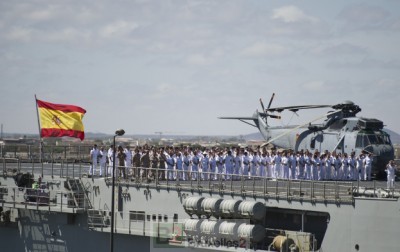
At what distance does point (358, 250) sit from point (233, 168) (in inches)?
410

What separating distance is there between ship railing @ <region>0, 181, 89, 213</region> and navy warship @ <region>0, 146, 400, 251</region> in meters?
0.04

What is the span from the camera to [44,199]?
3191cm

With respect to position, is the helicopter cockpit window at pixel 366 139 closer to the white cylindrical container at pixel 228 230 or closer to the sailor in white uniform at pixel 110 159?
the white cylindrical container at pixel 228 230

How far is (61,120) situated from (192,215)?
8203mm

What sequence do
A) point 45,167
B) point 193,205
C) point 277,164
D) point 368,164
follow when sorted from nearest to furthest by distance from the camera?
point 193,205, point 368,164, point 277,164, point 45,167

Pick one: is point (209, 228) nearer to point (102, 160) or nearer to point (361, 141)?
point (102, 160)

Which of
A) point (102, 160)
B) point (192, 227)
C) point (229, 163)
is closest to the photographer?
point (192, 227)

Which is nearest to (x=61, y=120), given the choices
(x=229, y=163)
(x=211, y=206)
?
(x=229, y=163)

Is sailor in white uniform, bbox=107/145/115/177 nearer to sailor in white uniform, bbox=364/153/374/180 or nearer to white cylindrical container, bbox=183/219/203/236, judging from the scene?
white cylindrical container, bbox=183/219/203/236

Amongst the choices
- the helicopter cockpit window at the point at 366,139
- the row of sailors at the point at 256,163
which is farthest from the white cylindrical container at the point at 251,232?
the helicopter cockpit window at the point at 366,139

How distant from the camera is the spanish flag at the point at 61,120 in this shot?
32875 millimetres

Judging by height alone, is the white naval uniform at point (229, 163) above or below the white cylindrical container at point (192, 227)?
above

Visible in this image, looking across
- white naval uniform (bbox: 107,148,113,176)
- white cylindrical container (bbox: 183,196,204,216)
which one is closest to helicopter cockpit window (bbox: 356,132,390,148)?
white cylindrical container (bbox: 183,196,204,216)

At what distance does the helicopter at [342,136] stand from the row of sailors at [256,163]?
2.59 feet
